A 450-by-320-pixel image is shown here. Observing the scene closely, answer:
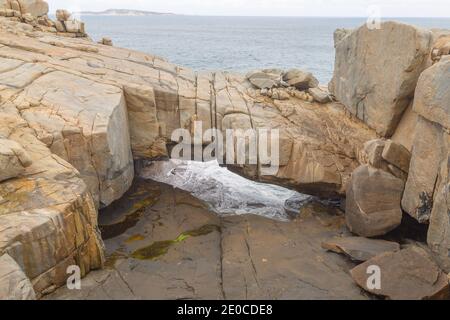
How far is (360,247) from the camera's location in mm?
10078

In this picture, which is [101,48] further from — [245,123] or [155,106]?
[245,123]

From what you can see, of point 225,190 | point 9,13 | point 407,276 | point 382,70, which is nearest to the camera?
point 407,276

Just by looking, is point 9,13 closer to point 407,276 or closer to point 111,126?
point 111,126

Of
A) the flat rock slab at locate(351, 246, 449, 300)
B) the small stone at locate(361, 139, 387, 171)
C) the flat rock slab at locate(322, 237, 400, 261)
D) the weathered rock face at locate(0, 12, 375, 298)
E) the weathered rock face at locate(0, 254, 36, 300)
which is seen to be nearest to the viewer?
the weathered rock face at locate(0, 254, 36, 300)

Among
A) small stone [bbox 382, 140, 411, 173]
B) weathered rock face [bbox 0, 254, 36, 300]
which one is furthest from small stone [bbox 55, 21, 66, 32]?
small stone [bbox 382, 140, 411, 173]

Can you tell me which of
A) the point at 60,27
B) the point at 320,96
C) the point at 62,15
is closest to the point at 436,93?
the point at 320,96

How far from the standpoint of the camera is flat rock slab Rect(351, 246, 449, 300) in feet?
26.9

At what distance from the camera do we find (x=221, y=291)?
8836 mm

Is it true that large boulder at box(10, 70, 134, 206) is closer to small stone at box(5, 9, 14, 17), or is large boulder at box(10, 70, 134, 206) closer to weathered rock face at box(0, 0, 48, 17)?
small stone at box(5, 9, 14, 17)

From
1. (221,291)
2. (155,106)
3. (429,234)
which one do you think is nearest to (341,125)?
(429,234)

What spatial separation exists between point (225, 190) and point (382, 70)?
6665 millimetres

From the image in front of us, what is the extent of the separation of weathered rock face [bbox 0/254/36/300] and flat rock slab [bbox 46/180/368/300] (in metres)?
1.50

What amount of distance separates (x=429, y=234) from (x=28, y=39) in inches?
564

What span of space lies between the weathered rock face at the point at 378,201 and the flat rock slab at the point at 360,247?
1.36 feet
